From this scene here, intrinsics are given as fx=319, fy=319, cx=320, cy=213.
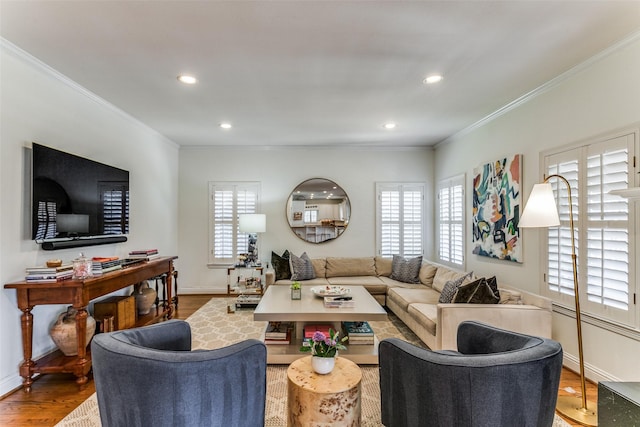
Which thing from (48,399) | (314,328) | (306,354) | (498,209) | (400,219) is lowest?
(48,399)

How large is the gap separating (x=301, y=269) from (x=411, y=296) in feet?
5.74

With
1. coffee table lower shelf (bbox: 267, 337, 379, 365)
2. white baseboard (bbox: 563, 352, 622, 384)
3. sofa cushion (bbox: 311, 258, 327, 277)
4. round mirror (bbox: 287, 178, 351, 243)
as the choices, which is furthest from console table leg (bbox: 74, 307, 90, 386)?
white baseboard (bbox: 563, 352, 622, 384)

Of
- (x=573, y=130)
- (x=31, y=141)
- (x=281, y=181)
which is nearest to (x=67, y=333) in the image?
(x=31, y=141)

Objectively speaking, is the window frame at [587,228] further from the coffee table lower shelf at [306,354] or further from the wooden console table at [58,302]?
the wooden console table at [58,302]

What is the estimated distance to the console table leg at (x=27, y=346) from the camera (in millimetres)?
2482

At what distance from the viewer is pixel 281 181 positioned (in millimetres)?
5742

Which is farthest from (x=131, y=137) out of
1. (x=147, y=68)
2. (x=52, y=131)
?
(x=147, y=68)

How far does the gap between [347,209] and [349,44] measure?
3601mm

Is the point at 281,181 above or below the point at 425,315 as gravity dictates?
above

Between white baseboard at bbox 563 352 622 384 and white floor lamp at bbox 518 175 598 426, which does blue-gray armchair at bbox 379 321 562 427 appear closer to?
white floor lamp at bbox 518 175 598 426

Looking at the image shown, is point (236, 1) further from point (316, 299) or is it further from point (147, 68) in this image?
point (316, 299)

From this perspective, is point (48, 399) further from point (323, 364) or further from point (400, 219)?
point (400, 219)

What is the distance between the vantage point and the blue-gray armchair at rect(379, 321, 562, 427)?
4.38 feet

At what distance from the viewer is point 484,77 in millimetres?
2910
